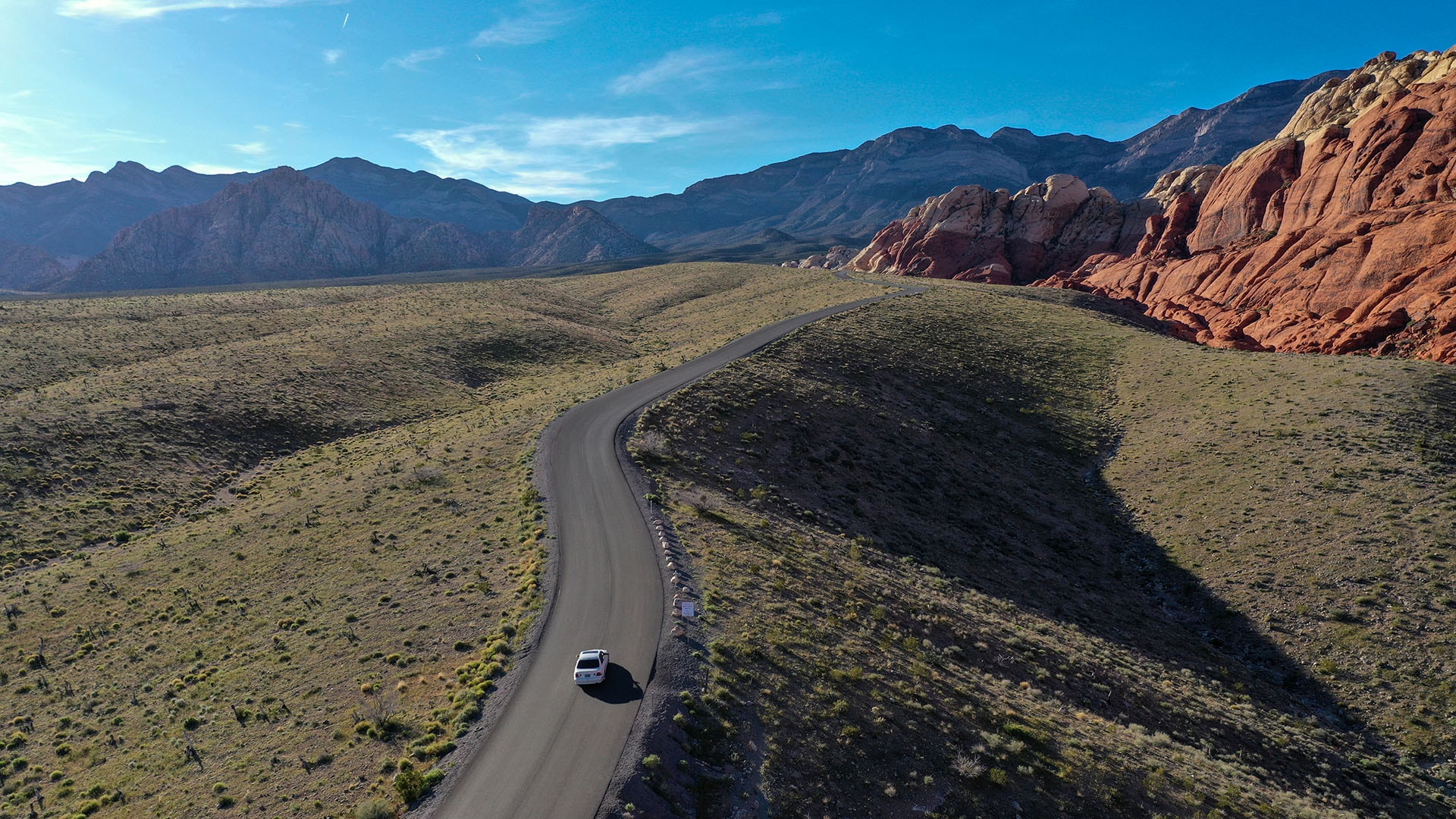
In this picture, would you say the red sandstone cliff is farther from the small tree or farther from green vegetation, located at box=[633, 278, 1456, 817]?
the small tree

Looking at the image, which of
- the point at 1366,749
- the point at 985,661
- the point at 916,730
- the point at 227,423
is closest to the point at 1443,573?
the point at 1366,749

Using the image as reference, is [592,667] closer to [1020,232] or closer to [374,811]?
[374,811]

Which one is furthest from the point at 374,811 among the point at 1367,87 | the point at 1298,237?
the point at 1367,87

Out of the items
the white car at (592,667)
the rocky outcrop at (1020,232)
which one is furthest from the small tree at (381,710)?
the rocky outcrop at (1020,232)

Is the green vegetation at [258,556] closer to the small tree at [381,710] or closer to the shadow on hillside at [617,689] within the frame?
the small tree at [381,710]

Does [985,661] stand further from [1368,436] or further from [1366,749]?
[1368,436]

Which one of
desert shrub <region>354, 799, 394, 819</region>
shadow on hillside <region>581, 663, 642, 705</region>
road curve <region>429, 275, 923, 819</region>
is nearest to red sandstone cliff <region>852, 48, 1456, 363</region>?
road curve <region>429, 275, 923, 819</region>
